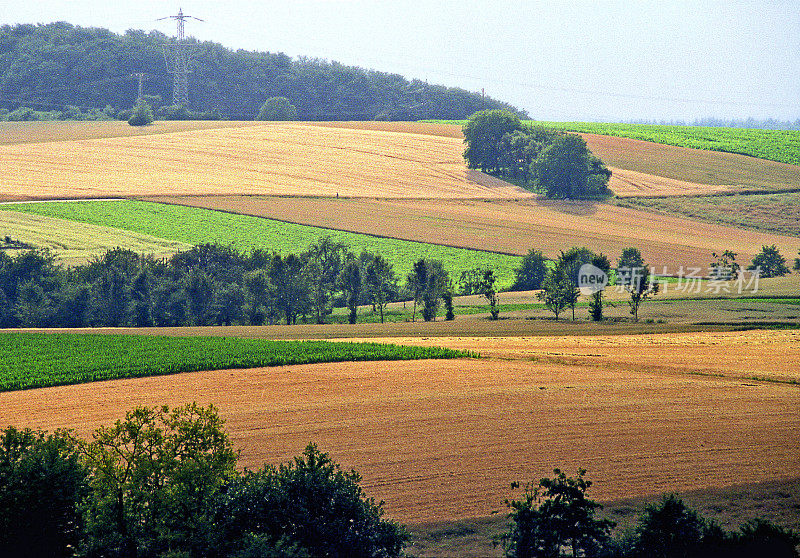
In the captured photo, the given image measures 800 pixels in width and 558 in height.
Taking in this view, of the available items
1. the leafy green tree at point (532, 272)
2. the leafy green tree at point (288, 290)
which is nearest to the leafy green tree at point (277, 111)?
the leafy green tree at point (532, 272)

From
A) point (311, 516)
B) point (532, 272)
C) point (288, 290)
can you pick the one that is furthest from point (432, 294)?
point (311, 516)

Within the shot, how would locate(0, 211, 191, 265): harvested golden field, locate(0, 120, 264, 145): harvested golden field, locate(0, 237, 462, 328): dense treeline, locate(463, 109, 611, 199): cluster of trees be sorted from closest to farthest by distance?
1. locate(0, 237, 462, 328): dense treeline
2. locate(0, 211, 191, 265): harvested golden field
3. locate(463, 109, 611, 199): cluster of trees
4. locate(0, 120, 264, 145): harvested golden field

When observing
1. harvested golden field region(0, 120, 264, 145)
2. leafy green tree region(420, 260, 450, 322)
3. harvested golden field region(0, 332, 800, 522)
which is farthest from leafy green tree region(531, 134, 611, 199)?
harvested golden field region(0, 332, 800, 522)

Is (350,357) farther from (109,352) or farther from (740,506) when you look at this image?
(740,506)

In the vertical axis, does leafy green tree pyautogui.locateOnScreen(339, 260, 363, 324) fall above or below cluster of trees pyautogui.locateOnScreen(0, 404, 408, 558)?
above

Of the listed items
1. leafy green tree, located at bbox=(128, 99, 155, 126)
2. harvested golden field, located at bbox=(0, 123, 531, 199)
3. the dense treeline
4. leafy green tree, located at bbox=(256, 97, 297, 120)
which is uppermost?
leafy green tree, located at bbox=(256, 97, 297, 120)

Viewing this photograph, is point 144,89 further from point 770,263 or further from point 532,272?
point 770,263

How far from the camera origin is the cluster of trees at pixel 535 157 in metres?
110

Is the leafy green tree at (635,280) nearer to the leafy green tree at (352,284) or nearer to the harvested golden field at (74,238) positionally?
the leafy green tree at (352,284)

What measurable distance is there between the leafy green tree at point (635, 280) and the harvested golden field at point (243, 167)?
36855 millimetres

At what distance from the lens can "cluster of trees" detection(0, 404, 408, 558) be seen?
A: 18891 mm

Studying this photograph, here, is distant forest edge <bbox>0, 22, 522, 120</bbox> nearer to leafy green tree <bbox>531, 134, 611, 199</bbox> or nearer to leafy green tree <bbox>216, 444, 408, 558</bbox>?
leafy green tree <bbox>531, 134, 611, 199</bbox>

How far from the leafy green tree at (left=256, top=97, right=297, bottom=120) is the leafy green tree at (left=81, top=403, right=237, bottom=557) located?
15656 cm

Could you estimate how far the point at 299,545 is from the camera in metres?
18.9
